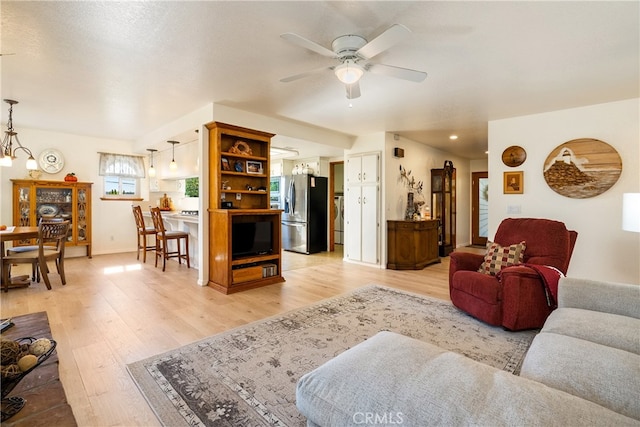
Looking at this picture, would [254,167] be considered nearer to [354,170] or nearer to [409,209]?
[354,170]

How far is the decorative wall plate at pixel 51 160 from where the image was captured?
5.60 m

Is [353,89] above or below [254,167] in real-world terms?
above

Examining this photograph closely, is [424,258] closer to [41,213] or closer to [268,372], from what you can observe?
[268,372]

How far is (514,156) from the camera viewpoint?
4.35 m

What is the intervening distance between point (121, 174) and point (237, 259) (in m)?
4.30

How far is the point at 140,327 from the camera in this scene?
275 cm

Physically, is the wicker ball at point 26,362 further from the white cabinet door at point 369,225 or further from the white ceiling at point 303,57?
the white cabinet door at point 369,225

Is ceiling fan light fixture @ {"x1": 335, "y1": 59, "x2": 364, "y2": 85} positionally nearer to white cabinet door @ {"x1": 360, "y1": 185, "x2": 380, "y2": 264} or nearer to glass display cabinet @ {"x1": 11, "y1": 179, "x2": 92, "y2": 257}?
white cabinet door @ {"x1": 360, "y1": 185, "x2": 380, "y2": 264}

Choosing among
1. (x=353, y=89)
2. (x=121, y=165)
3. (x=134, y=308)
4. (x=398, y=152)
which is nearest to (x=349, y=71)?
(x=353, y=89)

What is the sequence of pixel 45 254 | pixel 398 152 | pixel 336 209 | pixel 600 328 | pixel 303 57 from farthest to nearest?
pixel 336 209 < pixel 398 152 < pixel 45 254 < pixel 303 57 < pixel 600 328

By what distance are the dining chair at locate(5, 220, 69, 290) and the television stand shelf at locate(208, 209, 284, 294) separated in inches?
77.4

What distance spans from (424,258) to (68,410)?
207 inches

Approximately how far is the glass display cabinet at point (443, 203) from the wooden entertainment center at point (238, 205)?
382 cm

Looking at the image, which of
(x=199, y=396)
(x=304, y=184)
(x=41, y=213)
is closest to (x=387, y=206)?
(x=304, y=184)
